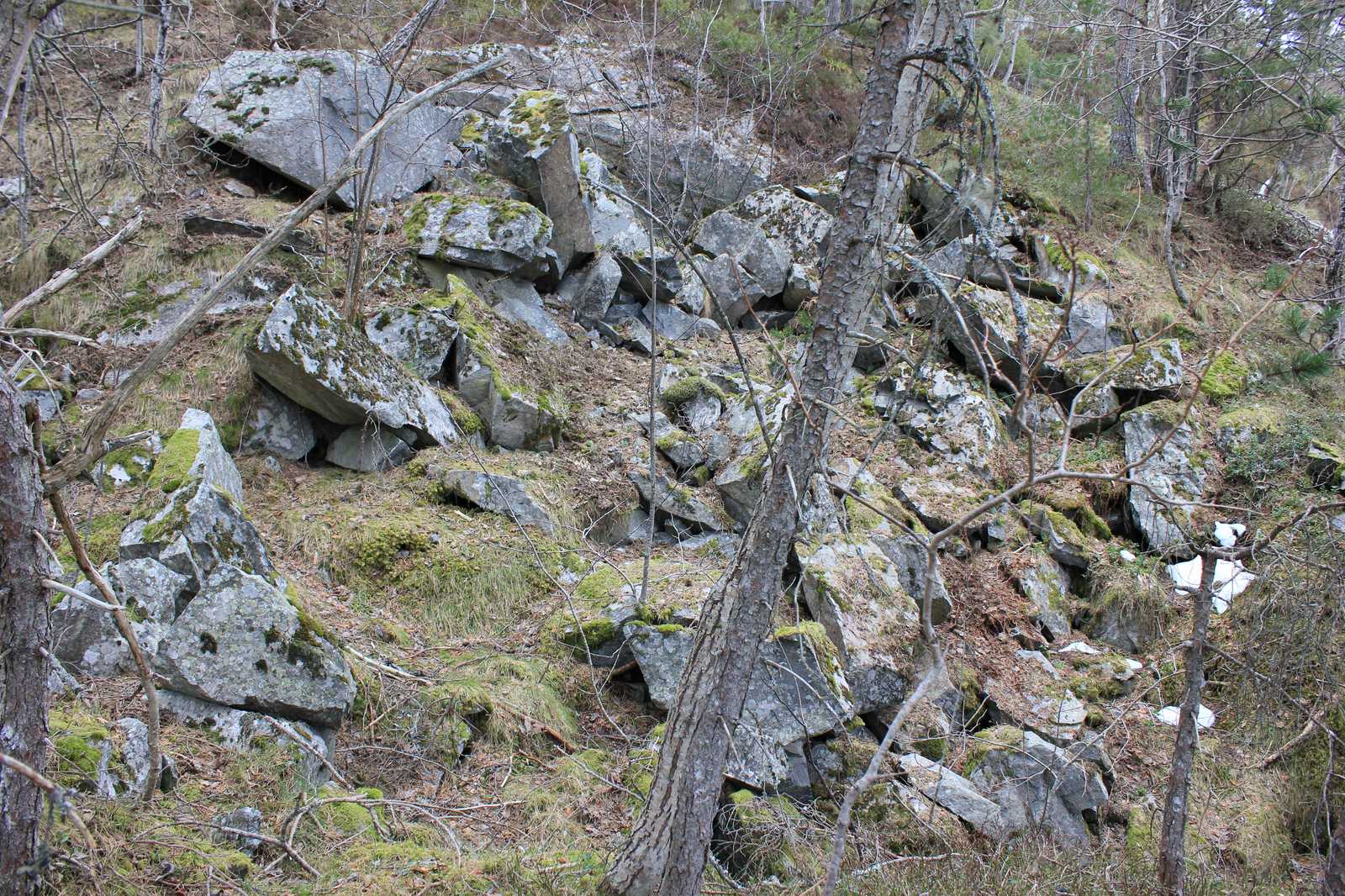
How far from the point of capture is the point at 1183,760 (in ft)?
11.5

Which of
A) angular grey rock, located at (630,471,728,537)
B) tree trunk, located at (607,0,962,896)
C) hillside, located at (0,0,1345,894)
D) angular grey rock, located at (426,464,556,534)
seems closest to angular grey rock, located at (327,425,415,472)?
hillside, located at (0,0,1345,894)

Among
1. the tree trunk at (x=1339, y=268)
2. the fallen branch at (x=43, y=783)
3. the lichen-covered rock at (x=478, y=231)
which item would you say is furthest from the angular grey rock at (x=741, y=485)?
the tree trunk at (x=1339, y=268)

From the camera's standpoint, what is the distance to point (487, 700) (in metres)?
4.33

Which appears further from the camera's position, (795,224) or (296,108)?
(795,224)

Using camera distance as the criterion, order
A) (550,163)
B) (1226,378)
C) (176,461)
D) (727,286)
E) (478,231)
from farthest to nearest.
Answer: (1226,378) < (727,286) < (550,163) < (478,231) < (176,461)

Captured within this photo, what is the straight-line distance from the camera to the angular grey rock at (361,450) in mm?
5934

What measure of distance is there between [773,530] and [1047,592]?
488 cm

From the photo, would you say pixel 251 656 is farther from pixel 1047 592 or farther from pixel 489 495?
pixel 1047 592

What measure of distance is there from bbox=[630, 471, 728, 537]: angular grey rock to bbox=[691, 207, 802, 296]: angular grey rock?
348cm

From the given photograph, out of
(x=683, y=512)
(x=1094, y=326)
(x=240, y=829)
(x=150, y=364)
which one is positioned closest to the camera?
(x=150, y=364)

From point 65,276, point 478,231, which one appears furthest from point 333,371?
point 65,276

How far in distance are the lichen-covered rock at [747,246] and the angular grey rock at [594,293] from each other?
4.63ft

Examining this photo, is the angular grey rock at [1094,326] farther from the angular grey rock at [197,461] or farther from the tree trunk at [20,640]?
the tree trunk at [20,640]

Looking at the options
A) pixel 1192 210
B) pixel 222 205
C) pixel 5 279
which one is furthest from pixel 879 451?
pixel 1192 210
